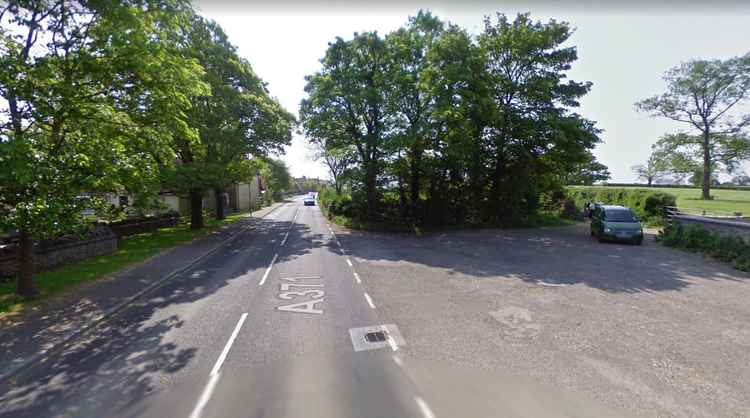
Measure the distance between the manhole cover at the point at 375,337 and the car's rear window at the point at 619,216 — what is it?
14263 mm

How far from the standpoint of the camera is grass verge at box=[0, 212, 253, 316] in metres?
7.04

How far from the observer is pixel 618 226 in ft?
44.0

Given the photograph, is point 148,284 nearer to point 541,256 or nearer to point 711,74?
point 541,256

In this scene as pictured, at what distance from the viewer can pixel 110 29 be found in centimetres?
686

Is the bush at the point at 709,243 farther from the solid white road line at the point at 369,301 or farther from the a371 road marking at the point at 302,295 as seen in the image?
the a371 road marking at the point at 302,295

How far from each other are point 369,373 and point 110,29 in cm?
941

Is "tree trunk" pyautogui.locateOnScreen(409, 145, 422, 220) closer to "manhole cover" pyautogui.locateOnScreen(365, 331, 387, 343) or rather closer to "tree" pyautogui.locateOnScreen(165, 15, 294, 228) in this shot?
"tree" pyautogui.locateOnScreen(165, 15, 294, 228)

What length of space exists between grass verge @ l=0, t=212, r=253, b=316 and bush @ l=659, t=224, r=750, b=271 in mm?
19892

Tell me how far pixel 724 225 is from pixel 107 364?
19109 mm

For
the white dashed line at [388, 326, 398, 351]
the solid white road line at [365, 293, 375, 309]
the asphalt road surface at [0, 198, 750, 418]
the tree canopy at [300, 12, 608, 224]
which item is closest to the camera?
the asphalt road surface at [0, 198, 750, 418]

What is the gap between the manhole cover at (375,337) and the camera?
5082 mm

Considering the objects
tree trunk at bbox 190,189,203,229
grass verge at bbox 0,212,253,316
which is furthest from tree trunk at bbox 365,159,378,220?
tree trunk at bbox 190,189,203,229

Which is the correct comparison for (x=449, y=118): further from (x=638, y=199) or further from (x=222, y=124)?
(x=638, y=199)

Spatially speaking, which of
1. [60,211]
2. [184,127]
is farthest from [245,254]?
[60,211]
